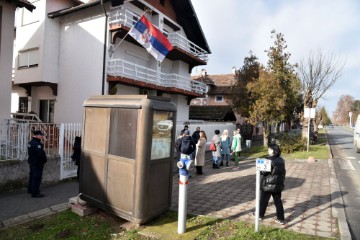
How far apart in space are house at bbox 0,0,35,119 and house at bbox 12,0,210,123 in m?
4.51

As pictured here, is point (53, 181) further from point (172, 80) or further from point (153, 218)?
point (172, 80)

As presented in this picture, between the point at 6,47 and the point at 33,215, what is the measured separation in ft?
24.6

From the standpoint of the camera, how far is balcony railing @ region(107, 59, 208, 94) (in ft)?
48.9

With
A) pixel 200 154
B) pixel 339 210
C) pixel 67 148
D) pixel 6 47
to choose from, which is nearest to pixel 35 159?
pixel 67 148

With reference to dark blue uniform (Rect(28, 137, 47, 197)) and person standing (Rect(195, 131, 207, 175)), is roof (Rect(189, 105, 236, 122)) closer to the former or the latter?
person standing (Rect(195, 131, 207, 175))

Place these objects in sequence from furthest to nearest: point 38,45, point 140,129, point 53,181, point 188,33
Answer: point 188,33 < point 38,45 < point 53,181 < point 140,129

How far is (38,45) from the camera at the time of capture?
16047mm

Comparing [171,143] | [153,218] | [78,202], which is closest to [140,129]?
[171,143]

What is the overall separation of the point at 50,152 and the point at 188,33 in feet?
55.7

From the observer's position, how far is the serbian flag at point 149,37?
12.5 m

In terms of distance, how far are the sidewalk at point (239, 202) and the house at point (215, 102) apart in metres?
15.5

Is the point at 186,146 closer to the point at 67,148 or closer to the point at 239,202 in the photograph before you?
the point at 239,202

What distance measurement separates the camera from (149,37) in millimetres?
13008

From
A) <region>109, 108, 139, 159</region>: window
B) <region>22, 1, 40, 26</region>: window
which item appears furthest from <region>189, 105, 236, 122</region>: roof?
<region>109, 108, 139, 159</region>: window
